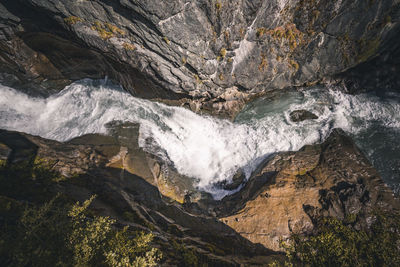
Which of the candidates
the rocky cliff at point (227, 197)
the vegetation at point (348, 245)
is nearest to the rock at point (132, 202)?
the rocky cliff at point (227, 197)

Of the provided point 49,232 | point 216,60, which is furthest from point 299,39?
point 49,232

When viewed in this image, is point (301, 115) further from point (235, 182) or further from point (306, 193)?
point (235, 182)

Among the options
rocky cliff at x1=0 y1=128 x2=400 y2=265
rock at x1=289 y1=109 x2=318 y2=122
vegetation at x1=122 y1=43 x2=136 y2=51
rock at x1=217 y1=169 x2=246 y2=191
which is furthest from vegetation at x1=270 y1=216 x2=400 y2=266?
vegetation at x1=122 y1=43 x2=136 y2=51

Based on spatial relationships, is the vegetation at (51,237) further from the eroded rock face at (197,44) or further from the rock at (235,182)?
the eroded rock face at (197,44)

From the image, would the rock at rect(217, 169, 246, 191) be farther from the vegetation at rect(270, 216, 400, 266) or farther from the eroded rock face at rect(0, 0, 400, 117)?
the eroded rock face at rect(0, 0, 400, 117)

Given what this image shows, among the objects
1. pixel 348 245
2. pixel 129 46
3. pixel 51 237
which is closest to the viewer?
pixel 51 237

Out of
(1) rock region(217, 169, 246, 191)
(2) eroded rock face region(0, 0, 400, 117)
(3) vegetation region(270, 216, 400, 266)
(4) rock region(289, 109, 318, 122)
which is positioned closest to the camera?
(3) vegetation region(270, 216, 400, 266)

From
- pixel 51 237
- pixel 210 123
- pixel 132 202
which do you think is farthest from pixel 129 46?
pixel 51 237

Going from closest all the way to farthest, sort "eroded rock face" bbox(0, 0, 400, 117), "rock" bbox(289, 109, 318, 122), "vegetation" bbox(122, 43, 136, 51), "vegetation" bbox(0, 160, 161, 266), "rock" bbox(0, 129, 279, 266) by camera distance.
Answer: "vegetation" bbox(0, 160, 161, 266), "rock" bbox(0, 129, 279, 266), "eroded rock face" bbox(0, 0, 400, 117), "vegetation" bbox(122, 43, 136, 51), "rock" bbox(289, 109, 318, 122)
